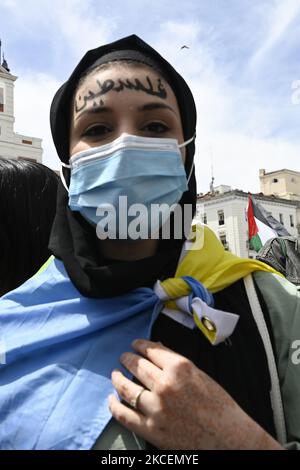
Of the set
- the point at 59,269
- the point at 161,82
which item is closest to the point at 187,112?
the point at 161,82

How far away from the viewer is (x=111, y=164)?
1.53 m

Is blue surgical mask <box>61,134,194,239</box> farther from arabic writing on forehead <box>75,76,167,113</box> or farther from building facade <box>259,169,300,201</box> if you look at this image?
building facade <box>259,169,300,201</box>

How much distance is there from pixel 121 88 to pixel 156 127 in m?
0.18

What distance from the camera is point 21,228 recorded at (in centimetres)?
228

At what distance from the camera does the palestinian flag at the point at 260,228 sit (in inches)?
279

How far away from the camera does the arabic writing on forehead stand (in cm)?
152

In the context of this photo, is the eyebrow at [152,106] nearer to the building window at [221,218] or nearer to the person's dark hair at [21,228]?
the person's dark hair at [21,228]

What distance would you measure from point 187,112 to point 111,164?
380 millimetres

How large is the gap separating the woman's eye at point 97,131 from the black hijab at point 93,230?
7.6 inches

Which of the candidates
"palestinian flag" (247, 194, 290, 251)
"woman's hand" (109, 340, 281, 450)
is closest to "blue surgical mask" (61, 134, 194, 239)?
"woman's hand" (109, 340, 281, 450)

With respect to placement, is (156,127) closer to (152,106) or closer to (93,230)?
(152,106)

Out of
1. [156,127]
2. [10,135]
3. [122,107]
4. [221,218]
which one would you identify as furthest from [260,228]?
[221,218]

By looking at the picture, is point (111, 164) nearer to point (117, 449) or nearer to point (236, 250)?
point (117, 449)

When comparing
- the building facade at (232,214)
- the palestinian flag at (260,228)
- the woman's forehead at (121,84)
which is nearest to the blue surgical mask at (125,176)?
the woman's forehead at (121,84)
